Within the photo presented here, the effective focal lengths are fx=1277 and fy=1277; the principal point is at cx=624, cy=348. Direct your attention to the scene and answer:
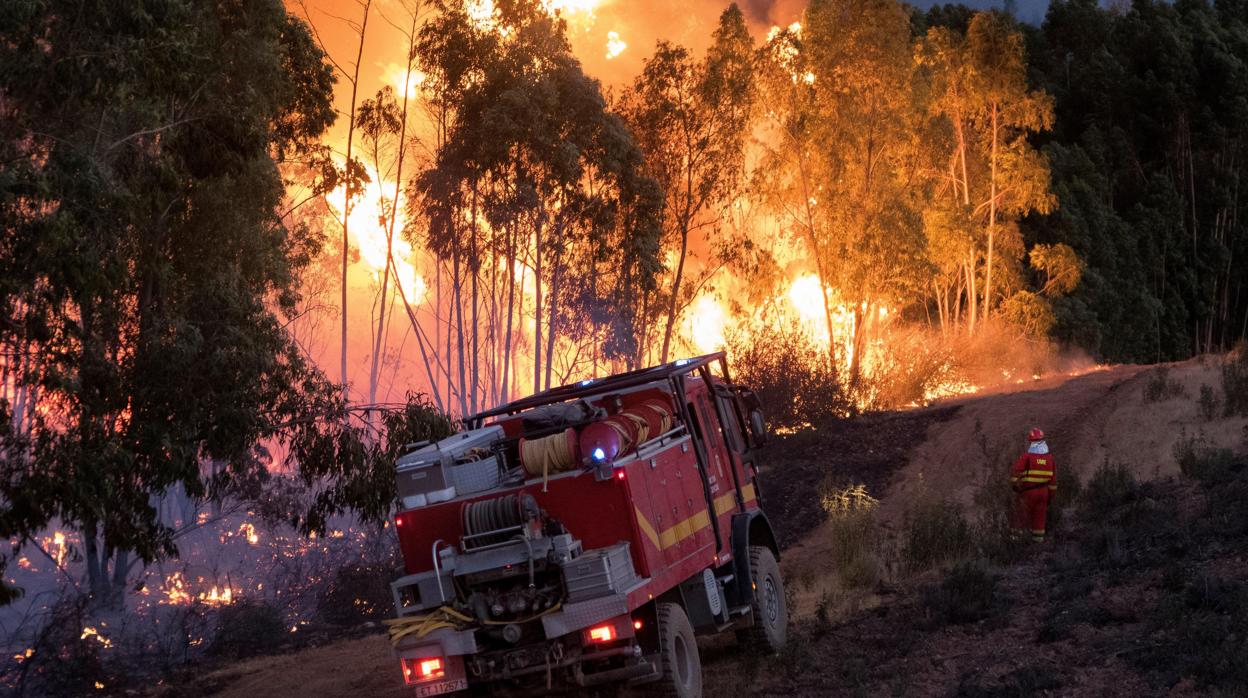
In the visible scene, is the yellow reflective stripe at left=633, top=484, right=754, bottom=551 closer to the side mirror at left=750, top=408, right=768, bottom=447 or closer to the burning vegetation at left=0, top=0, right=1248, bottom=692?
the side mirror at left=750, top=408, right=768, bottom=447

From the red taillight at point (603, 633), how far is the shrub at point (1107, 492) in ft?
30.4

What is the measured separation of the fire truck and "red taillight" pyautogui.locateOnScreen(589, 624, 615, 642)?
0.01 metres

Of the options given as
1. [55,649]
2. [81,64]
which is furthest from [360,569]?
[81,64]

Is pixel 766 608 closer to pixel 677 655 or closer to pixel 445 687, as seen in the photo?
pixel 677 655

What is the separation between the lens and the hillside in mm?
9719

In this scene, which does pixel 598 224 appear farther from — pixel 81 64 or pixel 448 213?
pixel 81 64

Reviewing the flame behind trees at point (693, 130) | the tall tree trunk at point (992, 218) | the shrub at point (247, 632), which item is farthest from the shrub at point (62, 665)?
the tall tree trunk at point (992, 218)

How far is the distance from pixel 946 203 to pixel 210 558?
2697cm

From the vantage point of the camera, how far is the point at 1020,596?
500 inches

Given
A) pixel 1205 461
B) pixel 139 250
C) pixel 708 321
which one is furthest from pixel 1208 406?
pixel 708 321

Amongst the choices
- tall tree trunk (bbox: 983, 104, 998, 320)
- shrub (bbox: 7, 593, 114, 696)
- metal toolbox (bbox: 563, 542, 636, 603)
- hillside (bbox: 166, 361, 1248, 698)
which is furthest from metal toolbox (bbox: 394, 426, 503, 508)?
tall tree trunk (bbox: 983, 104, 998, 320)

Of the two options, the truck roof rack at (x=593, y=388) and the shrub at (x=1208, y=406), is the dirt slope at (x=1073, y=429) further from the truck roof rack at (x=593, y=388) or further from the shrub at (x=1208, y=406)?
the truck roof rack at (x=593, y=388)

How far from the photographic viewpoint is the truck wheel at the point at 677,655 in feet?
31.7

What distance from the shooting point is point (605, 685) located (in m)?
9.72
